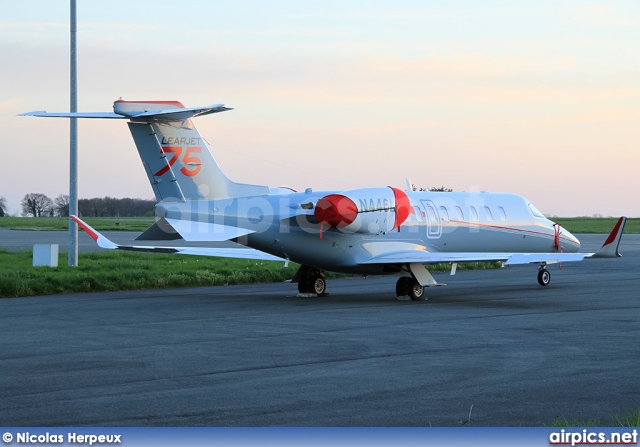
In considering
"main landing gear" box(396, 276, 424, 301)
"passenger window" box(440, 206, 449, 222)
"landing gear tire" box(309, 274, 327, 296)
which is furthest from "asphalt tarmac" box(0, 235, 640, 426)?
"passenger window" box(440, 206, 449, 222)

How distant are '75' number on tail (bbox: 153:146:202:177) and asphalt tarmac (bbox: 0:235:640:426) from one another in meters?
3.03

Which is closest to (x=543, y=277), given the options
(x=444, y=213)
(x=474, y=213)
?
(x=474, y=213)

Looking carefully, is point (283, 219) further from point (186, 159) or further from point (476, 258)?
point (476, 258)

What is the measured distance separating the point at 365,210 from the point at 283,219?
6.86 feet

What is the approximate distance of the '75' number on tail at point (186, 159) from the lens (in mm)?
21469

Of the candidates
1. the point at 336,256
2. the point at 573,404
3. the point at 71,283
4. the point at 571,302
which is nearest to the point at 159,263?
the point at 71,283

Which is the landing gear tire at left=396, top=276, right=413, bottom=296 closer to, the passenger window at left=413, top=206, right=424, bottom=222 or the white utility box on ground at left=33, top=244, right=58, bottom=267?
the passenger window at left=413, top=206, right=424, bottom=222

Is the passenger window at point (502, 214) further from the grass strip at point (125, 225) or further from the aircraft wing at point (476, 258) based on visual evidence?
the grass strip at point (125, 225)

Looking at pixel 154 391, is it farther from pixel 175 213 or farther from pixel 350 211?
pixel 350 211

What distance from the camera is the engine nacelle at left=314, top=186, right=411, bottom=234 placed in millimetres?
22219

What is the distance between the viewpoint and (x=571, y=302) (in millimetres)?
22750

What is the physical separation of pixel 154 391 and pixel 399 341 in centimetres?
550

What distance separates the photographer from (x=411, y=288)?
77.3 ft

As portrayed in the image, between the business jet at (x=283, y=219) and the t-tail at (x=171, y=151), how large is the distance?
22 millimetres
